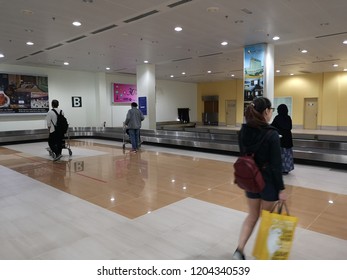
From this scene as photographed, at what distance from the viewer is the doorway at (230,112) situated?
24938 mm

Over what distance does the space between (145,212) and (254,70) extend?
8.46 m

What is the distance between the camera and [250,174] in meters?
2.39

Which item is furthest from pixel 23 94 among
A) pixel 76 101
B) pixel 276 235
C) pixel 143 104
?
pixel 276 235

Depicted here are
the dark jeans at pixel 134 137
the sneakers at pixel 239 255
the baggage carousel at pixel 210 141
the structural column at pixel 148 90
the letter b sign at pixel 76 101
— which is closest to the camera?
the sneakers at pixel 239 255

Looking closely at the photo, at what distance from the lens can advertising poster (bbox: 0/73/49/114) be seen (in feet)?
47.6

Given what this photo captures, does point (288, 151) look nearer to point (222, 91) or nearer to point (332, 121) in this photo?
point (332, 121)

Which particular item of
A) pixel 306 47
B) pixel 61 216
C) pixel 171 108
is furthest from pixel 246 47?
pixel 171 108

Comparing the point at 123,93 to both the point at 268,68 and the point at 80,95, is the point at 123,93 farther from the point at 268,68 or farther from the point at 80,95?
the point at 268,68

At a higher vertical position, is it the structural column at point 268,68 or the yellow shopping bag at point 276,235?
the structural column at point 268,68

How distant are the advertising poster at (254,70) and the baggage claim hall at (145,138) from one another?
40 mm

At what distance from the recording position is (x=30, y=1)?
6.37m

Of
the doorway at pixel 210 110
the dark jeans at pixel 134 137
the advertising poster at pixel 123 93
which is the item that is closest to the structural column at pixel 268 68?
the dark jeans at pixel 134 137

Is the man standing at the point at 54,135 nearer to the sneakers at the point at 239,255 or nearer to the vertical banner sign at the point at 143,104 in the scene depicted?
the vertical banner sign at the point at 143,104

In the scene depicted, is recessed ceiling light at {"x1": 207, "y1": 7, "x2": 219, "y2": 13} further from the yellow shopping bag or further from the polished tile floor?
the yellow shopping bag
